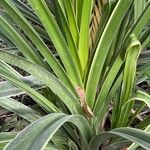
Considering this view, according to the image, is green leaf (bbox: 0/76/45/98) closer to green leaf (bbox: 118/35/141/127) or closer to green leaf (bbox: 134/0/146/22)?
green leaf (bbox: 118/35/141/127)

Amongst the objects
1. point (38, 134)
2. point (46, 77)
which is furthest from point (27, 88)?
point (38, 134)

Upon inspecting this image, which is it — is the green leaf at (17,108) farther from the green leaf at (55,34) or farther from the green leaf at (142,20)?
the green leaf at (142,20)

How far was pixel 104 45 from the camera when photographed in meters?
0.76

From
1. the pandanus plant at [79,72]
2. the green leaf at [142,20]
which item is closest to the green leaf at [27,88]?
the pandanus plant at [79,72]

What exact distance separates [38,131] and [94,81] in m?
0.27

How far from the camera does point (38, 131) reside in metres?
0.55

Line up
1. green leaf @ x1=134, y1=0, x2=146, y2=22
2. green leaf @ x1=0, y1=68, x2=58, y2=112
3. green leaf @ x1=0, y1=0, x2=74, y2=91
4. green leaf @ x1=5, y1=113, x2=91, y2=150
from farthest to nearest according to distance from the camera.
A: 1. green leaf @ x1=134, y1=0, x2=146, y2=22
2. green leaf @ x1=0, y1=0, x2=74, y2=91
3. green leaf @ x1=0, y1=68, x2=58, y2=112
4. green leaf @ x1=5, y1=113, x2=91, y2=150

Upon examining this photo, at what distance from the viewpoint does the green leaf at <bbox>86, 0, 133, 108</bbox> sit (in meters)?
0.74

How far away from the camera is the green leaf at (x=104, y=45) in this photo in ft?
2.42

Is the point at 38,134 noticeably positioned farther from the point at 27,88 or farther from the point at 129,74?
the point at 129,74

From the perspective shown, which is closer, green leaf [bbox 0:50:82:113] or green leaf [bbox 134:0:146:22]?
green leaf [bbox 0:50:82:113]

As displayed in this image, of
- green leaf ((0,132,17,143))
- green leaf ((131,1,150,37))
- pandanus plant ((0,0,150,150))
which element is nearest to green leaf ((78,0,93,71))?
pandanus plant ((0,0,150,150))

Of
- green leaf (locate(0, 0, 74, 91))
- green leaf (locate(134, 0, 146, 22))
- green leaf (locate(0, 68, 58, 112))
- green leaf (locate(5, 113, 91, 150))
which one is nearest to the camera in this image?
green leaf (locate(5, 113, 91, 150))

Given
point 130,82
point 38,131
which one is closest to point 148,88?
point 130,82
